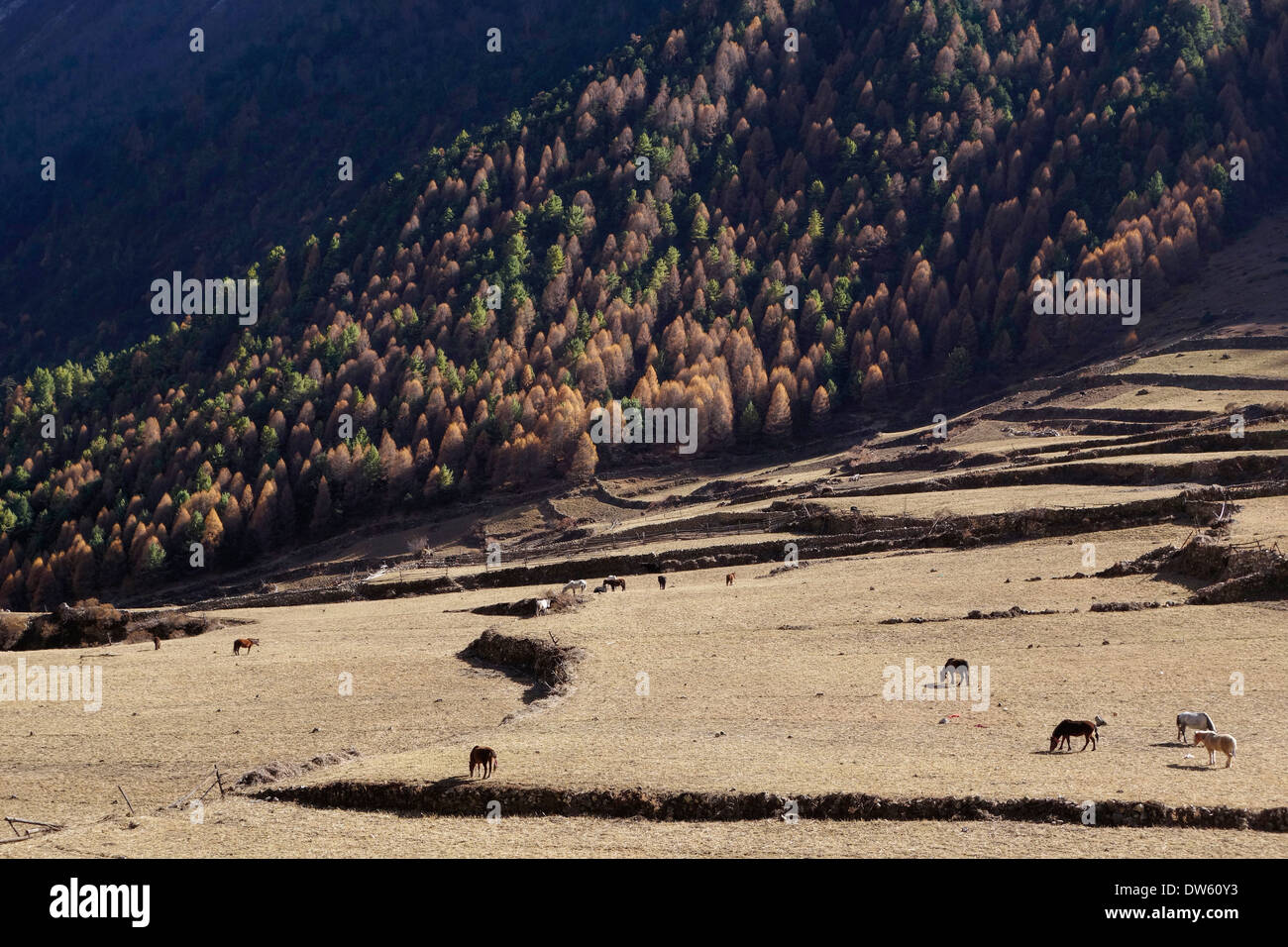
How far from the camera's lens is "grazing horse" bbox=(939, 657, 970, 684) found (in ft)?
129

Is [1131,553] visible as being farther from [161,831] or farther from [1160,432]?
[161,831]

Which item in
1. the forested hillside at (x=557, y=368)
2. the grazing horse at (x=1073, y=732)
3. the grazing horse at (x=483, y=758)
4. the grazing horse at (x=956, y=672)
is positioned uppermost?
the forested hillside at (x=557, y=368)

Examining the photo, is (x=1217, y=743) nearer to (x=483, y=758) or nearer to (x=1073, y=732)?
(x=1073, y=732)

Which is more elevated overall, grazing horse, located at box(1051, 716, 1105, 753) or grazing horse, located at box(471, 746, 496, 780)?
grazing horse, located at box(1051, 716, 1105, 753)

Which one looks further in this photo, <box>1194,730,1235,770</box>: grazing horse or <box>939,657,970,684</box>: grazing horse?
<box>939,657,970,684</box>: grazing horse

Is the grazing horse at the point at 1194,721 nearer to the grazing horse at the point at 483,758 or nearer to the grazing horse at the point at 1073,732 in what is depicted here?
the grazing horse at the point at 1073,732

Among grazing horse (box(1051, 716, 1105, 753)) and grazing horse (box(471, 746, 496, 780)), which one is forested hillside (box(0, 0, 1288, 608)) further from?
grazing horse (box(1051, 716, 1105, 753))

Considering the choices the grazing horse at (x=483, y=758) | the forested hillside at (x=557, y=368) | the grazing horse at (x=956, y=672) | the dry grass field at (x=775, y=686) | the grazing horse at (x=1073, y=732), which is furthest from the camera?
the forested hillside at (x=557, y=368)

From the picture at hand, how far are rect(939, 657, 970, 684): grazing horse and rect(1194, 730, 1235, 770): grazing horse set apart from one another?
10.6 meters

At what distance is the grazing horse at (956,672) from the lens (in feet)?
129

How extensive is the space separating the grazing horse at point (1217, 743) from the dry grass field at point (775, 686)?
0.56m

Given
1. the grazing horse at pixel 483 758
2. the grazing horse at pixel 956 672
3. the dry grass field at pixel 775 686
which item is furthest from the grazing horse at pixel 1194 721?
the grazing horse at pixel 483 758

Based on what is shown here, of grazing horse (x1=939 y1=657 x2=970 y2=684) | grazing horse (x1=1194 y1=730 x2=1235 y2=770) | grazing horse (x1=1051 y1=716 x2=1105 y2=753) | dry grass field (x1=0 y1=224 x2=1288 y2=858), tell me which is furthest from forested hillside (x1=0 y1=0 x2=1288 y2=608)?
grazing horse (x1=1194 y1=730 x2=1235 y2=770)

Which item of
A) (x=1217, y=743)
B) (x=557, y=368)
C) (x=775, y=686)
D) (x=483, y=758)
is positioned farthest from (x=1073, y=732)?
(x=557, y=368)
